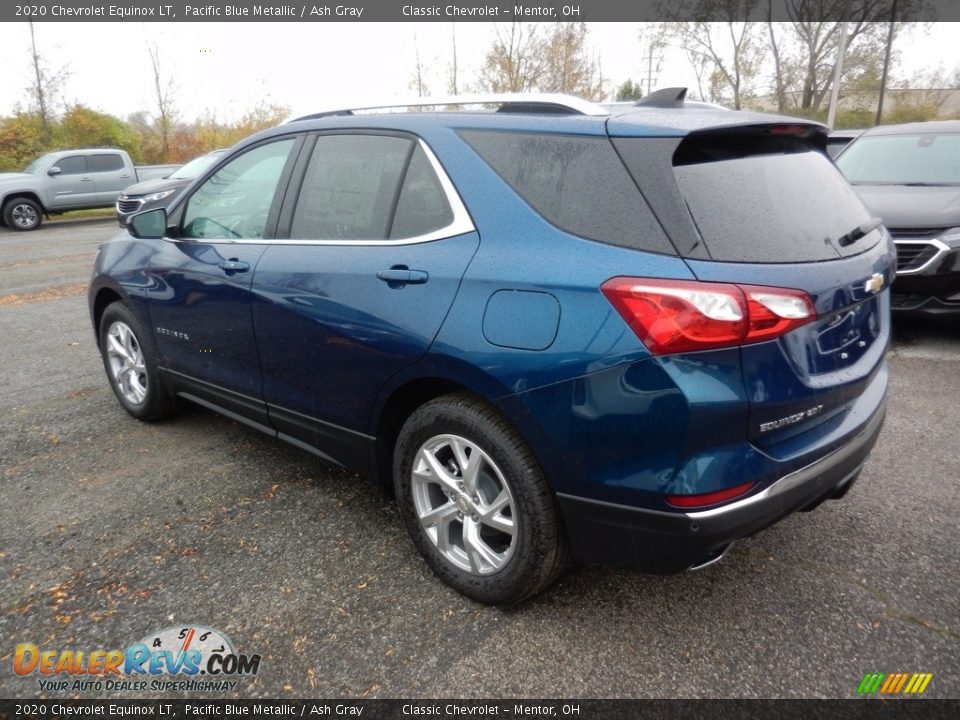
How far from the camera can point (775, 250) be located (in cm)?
211

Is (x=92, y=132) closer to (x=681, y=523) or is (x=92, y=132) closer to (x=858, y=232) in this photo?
(x=858, y=232)

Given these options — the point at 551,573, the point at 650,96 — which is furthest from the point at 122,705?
the point at 650,96

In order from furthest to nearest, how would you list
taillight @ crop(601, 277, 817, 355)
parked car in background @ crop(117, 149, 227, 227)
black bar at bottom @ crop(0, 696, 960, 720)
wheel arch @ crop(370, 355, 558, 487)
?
1. parked car in background @ crop(117, 149, 227, 227)
2. wheel arch @ crop(370, 355, 558, 487)
3. black bar at bottom @ crop(0, 696, 960, 720)
4. taillight @ crop(601, 277, 817, 355)

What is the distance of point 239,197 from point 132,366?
151 cm

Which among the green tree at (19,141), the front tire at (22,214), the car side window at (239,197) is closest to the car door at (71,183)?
the front tire at (22,214)

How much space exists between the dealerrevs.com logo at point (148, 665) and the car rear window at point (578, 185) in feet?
5.83

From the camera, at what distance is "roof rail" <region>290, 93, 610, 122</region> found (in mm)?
2480

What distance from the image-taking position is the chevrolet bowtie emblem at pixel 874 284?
7.69ft

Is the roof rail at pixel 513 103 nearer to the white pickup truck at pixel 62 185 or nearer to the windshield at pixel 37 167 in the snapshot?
the white pickup truck at pixel 62 185

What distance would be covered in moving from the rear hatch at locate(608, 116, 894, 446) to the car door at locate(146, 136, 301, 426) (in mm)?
1815

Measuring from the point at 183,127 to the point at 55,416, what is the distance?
92.3 feet

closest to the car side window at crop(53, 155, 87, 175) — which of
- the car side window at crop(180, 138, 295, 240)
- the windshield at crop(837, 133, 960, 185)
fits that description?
the car side window at crop(180, 138, 295, 240)

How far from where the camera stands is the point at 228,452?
390 centimetres

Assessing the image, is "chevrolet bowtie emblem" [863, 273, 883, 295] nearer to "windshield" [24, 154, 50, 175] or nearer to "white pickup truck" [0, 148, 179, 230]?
"white pickup truck" [0, 148, 179, 230]
